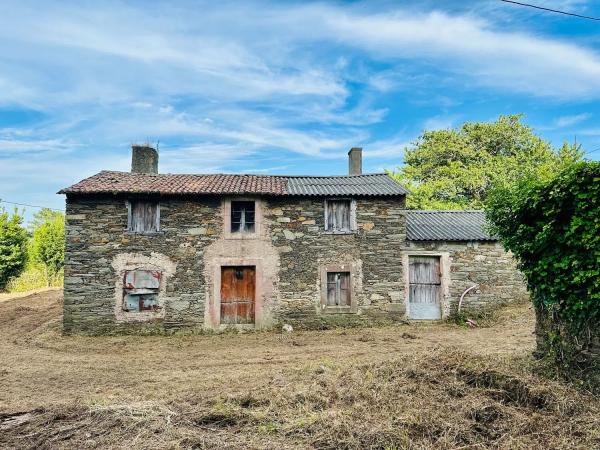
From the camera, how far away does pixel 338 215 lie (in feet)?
39.7

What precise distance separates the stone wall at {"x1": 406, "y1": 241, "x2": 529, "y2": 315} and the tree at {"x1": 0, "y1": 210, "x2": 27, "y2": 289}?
799 inches

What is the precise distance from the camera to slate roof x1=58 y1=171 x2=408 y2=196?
11388mm

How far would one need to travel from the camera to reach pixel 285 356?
28.7 feet

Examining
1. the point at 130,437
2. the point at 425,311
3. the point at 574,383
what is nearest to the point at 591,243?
the point at 574,383

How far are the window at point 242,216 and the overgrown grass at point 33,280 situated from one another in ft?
50.8

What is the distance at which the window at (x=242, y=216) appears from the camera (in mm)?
11867

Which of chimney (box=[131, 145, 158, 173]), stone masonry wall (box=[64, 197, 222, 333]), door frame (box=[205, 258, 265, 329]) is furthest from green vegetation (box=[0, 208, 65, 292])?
door frame (box=[205, 258, 265, 329])

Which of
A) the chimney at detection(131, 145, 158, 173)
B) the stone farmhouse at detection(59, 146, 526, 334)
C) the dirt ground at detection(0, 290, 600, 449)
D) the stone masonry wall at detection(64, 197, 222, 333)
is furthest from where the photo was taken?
the chimney at detection(131, 145, 158, 173)

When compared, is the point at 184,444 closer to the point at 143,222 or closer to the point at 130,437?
the point at 130,437

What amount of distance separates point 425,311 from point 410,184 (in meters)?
15.3

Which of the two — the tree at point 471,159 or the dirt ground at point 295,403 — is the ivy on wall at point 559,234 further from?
the tree at point 471,159

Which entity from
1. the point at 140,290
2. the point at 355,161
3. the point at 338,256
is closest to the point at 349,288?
the point at 338,256

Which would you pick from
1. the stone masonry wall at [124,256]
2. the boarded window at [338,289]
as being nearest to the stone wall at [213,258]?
the stone masonry wall at [124,256]

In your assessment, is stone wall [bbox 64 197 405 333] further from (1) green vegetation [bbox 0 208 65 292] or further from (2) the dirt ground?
(1) green vegetation [bbox 0 208 65 292]
